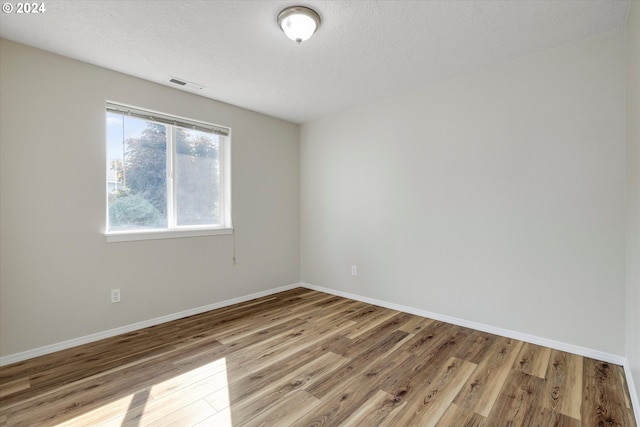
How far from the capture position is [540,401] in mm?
1834

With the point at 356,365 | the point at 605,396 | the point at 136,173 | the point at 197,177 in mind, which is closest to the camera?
the point at 605,396

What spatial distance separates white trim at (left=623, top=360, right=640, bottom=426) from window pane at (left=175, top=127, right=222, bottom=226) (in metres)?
3.89

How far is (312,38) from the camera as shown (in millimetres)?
2334

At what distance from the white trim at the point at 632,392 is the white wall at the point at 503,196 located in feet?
0.71

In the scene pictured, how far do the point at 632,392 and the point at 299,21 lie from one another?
3211 mm

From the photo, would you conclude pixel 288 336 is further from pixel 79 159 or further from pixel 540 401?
pixel 79 159

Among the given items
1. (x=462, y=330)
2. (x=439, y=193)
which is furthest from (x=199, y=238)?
(x=462, y=330)

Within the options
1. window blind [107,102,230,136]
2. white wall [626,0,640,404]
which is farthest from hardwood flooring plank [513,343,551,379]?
window blind [107,102,230,136]

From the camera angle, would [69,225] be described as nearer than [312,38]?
No

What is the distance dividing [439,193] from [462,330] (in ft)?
4.59

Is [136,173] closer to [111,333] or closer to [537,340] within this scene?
[111,333]

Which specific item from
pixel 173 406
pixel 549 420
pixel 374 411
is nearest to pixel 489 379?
pixel 549 420

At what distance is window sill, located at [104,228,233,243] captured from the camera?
2.85 meters

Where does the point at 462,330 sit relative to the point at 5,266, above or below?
below
